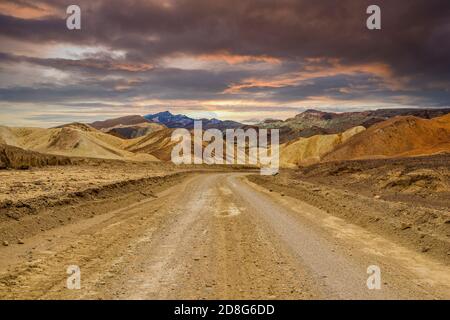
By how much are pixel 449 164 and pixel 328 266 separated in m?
19.5

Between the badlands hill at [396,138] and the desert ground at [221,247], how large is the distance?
47.5 m

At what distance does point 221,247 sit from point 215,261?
4.71 feet

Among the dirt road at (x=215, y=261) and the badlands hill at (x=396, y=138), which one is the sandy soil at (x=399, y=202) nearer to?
the dirt road at (x=215, y=261)

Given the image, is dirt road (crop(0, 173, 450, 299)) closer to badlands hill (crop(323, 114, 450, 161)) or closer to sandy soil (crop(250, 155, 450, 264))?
sandy soil (crop(250, 155, 450, 264))

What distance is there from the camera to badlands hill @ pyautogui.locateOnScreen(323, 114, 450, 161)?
6469 centimetres

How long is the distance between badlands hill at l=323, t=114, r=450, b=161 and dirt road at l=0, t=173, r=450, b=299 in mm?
54570

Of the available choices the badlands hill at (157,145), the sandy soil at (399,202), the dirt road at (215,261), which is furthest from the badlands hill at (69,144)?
the dirt road at (215,261)

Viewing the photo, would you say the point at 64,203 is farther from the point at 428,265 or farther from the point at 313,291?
the point at 428,265

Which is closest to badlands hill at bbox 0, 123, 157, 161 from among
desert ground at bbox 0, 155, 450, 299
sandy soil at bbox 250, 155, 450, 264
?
sandy soil at bbox 250, 155, 450, 264

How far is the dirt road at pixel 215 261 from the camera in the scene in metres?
6.89

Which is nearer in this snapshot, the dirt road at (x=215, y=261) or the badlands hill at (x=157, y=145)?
the dirt road at (x=215, y=261)

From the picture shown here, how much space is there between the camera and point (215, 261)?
8.85 m

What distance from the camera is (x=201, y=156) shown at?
112m
